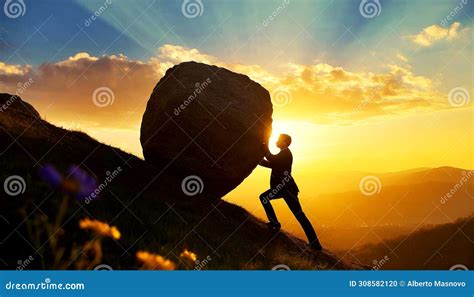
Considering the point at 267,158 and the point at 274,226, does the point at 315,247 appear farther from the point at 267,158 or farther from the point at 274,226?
the point at 267,158

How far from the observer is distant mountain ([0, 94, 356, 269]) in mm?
7645

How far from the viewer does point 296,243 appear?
1477cm

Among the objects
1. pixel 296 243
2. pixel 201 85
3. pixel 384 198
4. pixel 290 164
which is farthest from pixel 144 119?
pixel 384 198

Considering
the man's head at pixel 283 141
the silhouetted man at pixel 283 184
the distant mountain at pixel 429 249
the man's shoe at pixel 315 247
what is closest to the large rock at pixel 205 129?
the man's head at pixel 283 141

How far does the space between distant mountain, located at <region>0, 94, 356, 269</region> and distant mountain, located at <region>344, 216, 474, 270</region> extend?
10.9 m

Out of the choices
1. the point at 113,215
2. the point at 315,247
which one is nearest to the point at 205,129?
the point at 113,215

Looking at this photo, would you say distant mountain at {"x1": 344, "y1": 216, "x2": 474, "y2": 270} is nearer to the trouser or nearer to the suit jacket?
the trouser

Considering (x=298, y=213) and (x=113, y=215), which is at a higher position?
(x=298, y=213)

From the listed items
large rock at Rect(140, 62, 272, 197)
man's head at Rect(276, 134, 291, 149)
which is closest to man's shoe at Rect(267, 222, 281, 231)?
large rock at Rect(140, 62, 272, 197)

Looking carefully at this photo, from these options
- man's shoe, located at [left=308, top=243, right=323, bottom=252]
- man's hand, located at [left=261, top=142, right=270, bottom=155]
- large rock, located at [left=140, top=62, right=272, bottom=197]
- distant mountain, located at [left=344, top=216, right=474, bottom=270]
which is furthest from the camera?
distant mountain, located at [left=344, top=216, right=474, bottom=270]

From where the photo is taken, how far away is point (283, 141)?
14.2 meters

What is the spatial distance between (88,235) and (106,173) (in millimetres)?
5850

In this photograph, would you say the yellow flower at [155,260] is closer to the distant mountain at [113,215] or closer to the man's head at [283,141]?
the distant mountain at [113,215]

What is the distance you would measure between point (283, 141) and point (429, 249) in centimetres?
1595
